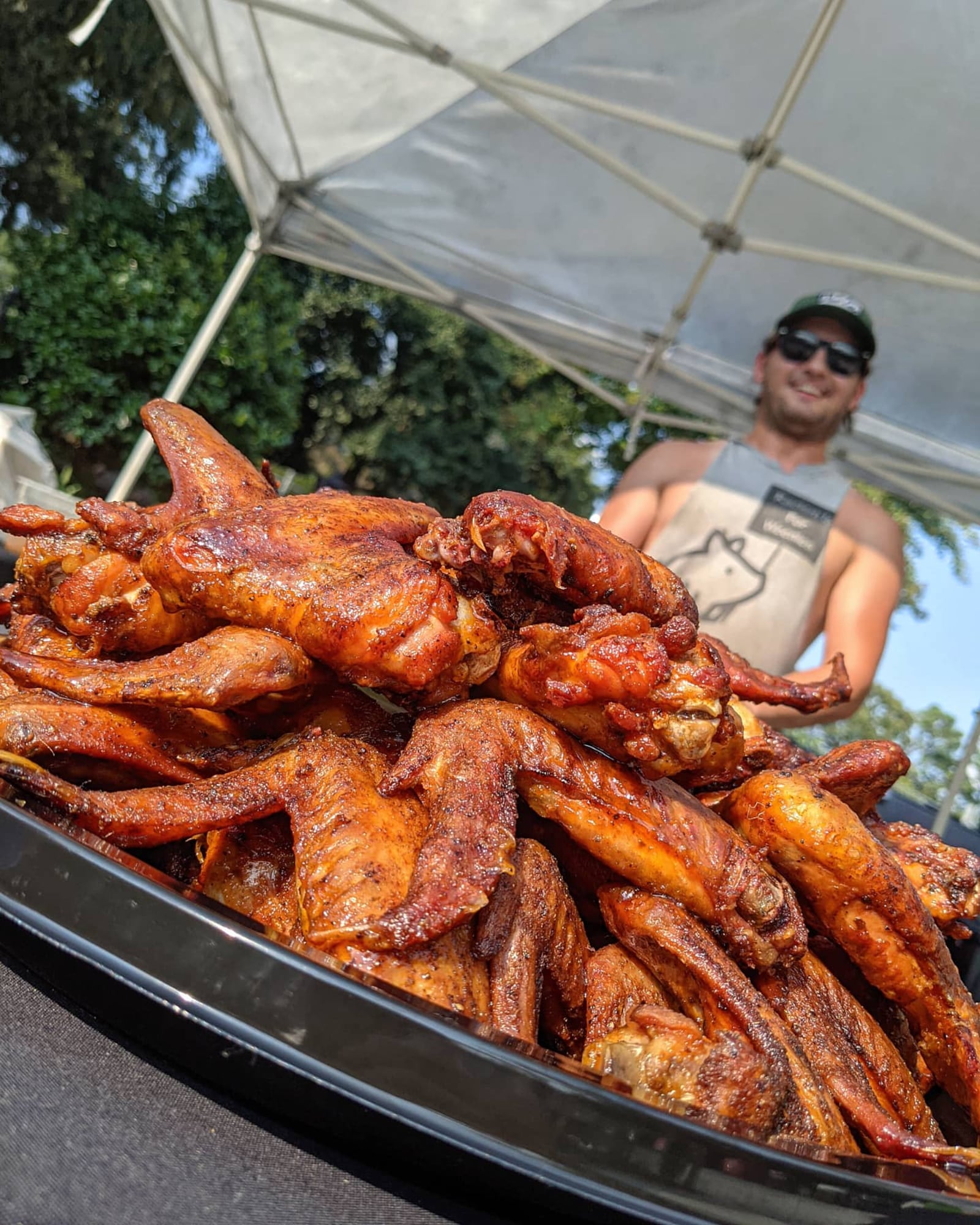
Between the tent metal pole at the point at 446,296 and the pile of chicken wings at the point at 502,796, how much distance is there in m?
4.37

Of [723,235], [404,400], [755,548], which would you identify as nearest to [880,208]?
[723,235]

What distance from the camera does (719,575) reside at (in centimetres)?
359

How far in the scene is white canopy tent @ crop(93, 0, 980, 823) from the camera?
11.4 ft

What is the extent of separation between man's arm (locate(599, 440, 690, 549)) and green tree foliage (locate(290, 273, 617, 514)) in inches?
353

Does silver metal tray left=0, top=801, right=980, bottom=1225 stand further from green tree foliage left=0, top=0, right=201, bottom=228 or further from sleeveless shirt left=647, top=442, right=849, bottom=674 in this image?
green tree foliage left=0, top=0, right=201, bottom=228

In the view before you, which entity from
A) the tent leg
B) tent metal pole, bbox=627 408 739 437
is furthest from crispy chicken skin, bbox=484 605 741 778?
the tent leg

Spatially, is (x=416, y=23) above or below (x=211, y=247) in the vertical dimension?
below

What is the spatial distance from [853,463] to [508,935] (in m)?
4.99

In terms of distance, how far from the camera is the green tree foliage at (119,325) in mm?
8625

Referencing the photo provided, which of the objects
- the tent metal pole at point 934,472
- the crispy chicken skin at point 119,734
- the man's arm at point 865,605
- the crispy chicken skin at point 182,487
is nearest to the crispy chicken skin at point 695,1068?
the crispy chicken skin at point 119,734

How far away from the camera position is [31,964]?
0.76 metres

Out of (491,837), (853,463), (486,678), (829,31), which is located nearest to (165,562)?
(486,678)

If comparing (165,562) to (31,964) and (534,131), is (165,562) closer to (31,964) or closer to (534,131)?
(31,964)

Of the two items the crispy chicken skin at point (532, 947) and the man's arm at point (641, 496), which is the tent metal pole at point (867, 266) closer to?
the man's arm at point (641, 496)
